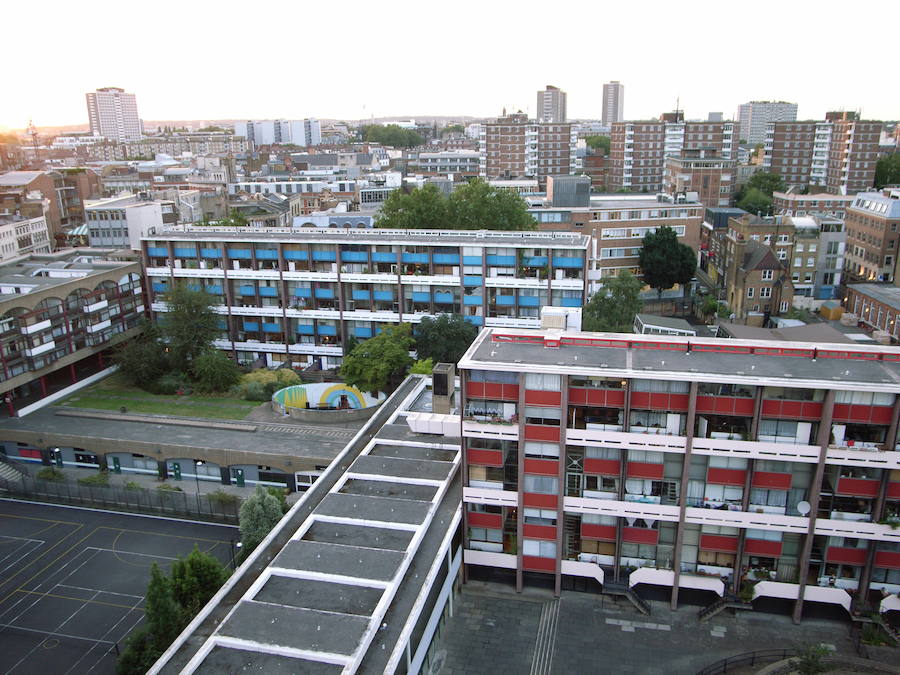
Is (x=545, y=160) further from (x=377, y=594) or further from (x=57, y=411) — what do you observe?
(x=377, y=594)

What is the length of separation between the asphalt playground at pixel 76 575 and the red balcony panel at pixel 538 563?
19994mm

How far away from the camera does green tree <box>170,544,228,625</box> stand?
34656 millimetres

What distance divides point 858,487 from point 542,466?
1546 cm

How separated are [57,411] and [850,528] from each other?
6212 centimetres

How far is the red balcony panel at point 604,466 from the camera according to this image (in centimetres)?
3562

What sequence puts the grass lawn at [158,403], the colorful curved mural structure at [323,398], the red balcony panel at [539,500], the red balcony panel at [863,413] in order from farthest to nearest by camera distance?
the grass lawn at [158,403], the colorful curved mural structure at [323,398], the red balcony panel at [539,500], the red balcony panel at [863,413]

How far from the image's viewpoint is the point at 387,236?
71.1 metres

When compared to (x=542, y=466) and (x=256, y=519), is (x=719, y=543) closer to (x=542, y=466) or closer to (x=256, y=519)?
(x=542, y=466)

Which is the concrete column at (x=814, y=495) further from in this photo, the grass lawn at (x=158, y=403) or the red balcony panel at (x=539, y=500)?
the grass lawn at (x=158, y=403)

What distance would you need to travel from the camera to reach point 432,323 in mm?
64688

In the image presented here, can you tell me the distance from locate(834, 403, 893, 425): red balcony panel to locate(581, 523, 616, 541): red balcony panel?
41.3 feet

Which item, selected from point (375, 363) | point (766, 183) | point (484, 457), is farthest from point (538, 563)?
point (766, 183)

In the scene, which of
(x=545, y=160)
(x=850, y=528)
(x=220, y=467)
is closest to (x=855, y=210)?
(x=545, y=160)

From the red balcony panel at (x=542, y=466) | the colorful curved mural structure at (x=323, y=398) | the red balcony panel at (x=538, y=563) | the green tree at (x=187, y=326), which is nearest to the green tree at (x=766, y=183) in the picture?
the colorful curved mural structure at (x=323, y=398)
